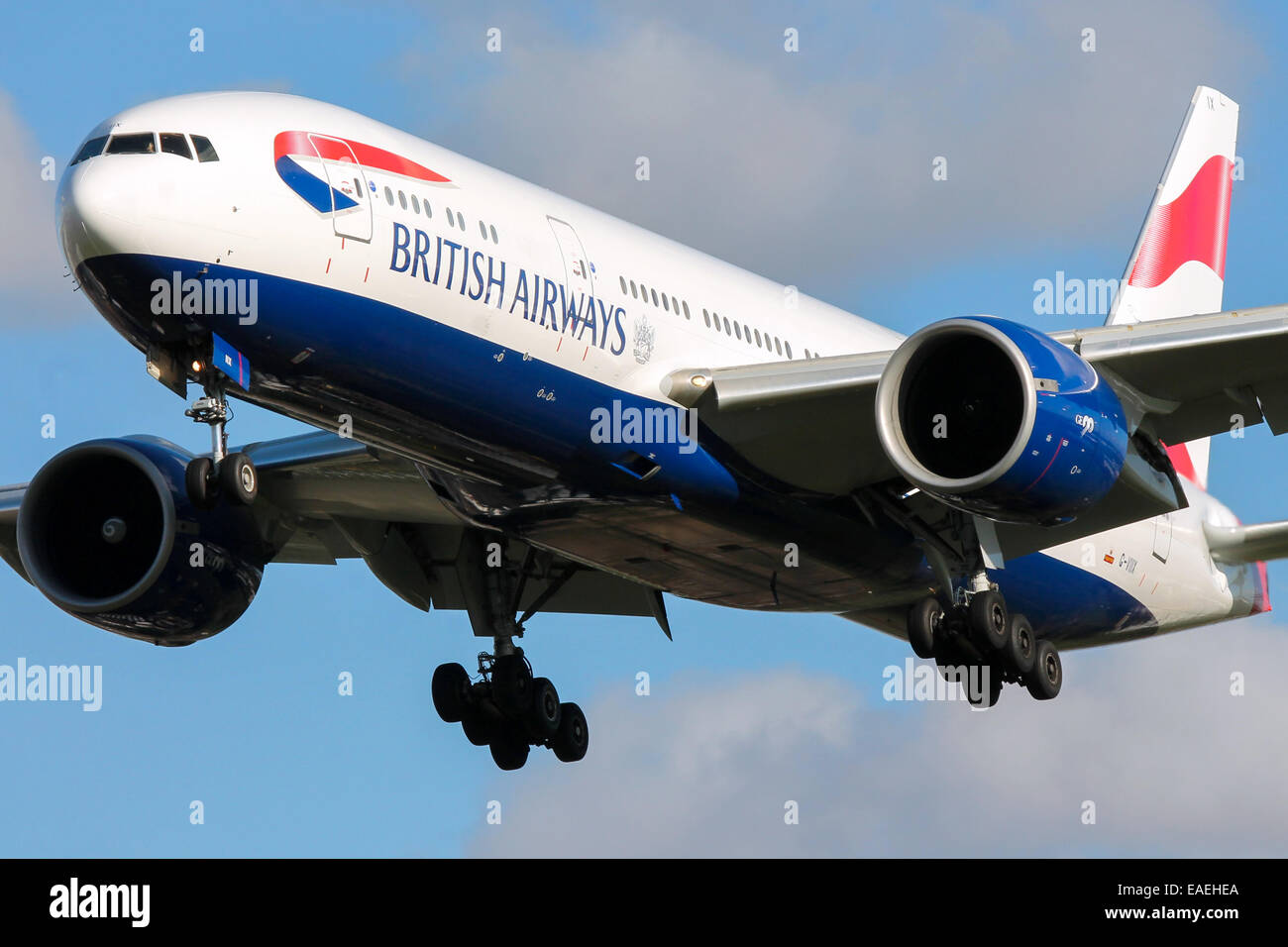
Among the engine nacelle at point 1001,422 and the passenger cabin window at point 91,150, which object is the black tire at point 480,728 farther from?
the passenger cabin window at point 91,150

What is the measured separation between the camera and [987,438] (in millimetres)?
24594

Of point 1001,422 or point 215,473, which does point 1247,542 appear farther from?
point 215,473

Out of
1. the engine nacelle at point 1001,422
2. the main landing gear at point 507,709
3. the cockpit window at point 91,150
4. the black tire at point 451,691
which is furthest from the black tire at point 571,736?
the cockpit window at point 91,150

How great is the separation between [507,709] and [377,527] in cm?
314

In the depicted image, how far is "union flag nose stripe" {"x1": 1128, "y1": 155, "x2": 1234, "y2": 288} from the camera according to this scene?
36.9 metres

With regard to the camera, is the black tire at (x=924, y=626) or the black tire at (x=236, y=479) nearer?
the black tire at (x=236, y=479)

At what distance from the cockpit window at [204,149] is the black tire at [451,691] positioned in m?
10.6

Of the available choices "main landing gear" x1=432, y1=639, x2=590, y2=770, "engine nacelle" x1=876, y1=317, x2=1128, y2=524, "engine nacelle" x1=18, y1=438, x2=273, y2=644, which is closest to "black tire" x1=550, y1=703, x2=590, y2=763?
"main landing gear" x1=432, y1=639, x2=590, y2=770

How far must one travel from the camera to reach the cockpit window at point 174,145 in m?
21.3

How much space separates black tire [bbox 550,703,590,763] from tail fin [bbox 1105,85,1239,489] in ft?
34.8

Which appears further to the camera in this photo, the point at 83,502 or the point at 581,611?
the point at 581,611

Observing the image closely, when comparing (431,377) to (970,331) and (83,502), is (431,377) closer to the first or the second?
(970,331)

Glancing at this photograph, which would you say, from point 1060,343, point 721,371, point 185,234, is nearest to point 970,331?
point 1060,343

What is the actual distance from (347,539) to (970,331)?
10.0 m
